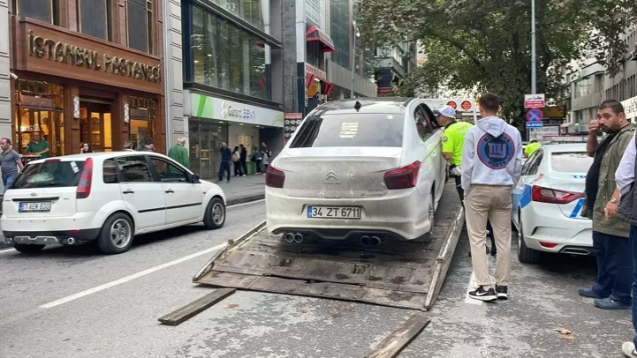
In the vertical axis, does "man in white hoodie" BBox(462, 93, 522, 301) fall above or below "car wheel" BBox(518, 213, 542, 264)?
above

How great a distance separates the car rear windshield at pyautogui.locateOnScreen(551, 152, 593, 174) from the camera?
5973 millimetres

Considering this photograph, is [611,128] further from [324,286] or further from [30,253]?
[30,253]

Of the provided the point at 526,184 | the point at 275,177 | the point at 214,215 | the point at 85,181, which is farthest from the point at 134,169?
the point at 526,184

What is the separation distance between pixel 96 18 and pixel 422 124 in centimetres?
1366

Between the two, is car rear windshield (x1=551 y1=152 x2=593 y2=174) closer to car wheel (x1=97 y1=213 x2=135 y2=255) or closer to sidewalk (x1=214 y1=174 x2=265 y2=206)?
car wheel (x1=97 y1=213 x2=135 y2=255)

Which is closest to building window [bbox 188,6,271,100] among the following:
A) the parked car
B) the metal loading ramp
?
the metal loading ramp

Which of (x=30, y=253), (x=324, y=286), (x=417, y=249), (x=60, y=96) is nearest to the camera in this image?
(x=324, y=286)

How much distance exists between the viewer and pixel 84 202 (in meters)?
7.29

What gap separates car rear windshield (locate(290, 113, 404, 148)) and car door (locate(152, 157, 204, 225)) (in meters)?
3.37

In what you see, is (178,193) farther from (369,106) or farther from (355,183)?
(355,183)

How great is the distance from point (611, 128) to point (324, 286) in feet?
9.97

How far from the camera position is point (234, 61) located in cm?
2547

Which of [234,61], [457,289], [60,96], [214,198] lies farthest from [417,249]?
[234,61]

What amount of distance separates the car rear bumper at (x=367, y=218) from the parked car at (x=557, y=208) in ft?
4.18
